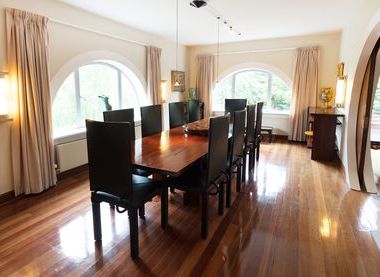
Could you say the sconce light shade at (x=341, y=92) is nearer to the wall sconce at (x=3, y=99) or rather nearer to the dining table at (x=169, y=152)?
the dining table at (x=169, y=152)

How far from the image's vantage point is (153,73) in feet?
18.2

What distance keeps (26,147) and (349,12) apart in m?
5.22

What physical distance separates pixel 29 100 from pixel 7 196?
3.93 ft

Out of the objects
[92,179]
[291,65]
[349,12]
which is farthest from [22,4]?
[291,65]

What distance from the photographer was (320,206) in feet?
9.48

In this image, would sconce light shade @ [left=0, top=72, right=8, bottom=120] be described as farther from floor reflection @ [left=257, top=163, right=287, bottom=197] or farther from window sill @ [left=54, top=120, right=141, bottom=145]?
floor reflection @ [left=257, top=163, right=287, bottom=197]

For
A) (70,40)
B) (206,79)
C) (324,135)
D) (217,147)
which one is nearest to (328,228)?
(217,147)

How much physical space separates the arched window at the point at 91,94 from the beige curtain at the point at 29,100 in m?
0.48

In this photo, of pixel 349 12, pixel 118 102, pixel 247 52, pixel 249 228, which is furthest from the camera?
pixel 247 52

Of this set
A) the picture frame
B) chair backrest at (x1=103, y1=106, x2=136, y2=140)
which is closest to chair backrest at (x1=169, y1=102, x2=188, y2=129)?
chair backrest at (x1=103, y1=106, x2=136, y2=140)

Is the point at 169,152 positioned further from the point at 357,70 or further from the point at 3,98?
the point at 357,70

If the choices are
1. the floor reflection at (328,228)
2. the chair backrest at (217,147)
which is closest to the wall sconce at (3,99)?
the chair backrest at (217,147)

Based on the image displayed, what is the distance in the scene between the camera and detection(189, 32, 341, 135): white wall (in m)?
5.63

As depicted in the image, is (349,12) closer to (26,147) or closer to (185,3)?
(185,3)
